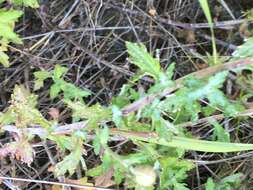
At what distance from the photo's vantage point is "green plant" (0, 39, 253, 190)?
124cm

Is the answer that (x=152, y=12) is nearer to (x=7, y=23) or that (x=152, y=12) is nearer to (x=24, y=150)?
(x=7, y=23)

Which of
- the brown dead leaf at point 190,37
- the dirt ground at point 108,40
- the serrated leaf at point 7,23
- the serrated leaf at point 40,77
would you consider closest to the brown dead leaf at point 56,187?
the dirt ground at point 108,40

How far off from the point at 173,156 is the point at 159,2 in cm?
85

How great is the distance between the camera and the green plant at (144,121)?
1242 mm

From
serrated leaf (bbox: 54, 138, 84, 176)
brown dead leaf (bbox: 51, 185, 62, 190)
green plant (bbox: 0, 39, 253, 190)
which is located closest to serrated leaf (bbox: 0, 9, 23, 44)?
green plant (bbox: 0, 39, 253, 190)

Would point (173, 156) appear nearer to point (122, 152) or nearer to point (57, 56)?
point (122, 152)

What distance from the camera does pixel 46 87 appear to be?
7.04 ft

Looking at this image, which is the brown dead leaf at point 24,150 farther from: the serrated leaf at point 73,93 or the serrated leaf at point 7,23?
the serrated leaf at point 7,23

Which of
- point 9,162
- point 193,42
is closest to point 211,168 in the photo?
point 193,42

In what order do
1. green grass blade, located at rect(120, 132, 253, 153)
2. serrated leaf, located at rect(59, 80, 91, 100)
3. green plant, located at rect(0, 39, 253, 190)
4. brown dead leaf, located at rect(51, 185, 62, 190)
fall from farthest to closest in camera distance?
brown dead leaf, located at rect(51, 185, 62, 190)
serrated leaf, located at rect(59, 80, 91, 100)
green grass blade, located at rect(120, 132, 253, 153)
green plant, located at rect(0, 39, 253, 190)

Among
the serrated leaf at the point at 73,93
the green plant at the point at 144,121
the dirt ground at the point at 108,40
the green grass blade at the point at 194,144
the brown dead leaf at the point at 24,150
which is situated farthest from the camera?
the dirt ground at the point at 108,40

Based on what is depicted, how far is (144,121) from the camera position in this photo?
6.05 feet

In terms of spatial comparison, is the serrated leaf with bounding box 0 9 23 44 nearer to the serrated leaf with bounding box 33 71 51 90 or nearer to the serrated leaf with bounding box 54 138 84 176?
the serrated leaf with bounding box 33 71 51 90

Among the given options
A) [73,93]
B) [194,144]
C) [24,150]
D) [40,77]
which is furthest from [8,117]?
[194,144]
